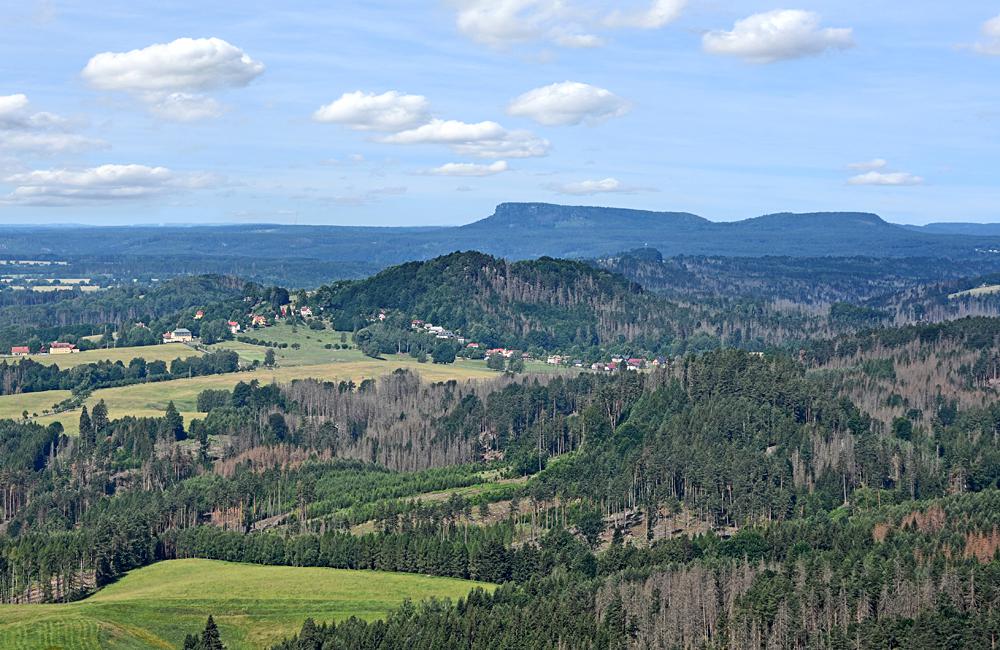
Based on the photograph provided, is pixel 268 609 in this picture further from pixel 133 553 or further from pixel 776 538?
pixel 776 538

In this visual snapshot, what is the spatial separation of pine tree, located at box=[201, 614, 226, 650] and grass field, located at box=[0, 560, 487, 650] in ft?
19.8

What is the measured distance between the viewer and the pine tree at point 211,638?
110 m

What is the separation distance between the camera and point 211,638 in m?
111

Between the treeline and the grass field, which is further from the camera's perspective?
the grass field

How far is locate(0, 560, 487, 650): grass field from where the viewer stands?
113125mm

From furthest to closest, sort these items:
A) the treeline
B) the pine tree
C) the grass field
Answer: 1. the grass field
2. the pine tree
3. the treeline

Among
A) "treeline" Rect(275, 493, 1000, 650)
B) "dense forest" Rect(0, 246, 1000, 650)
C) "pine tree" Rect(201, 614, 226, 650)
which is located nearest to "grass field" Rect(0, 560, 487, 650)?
"dense forest" Rect(0, 246, 1000, 650)

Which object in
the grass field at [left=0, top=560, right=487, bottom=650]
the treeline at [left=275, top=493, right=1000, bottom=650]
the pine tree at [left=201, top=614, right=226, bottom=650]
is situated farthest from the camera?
the grass field at [left=0, top=560, right=487, bottom=650]

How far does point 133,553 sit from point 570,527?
167 ft

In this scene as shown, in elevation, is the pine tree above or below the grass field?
above

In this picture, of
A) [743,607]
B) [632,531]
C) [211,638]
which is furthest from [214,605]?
[632,531]

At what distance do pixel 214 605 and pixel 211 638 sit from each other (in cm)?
1536

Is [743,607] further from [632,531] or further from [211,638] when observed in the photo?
[632,531]

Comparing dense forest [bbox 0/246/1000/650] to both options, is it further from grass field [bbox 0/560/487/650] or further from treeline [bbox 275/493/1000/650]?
grass field [bbox 0/560/487/650]
